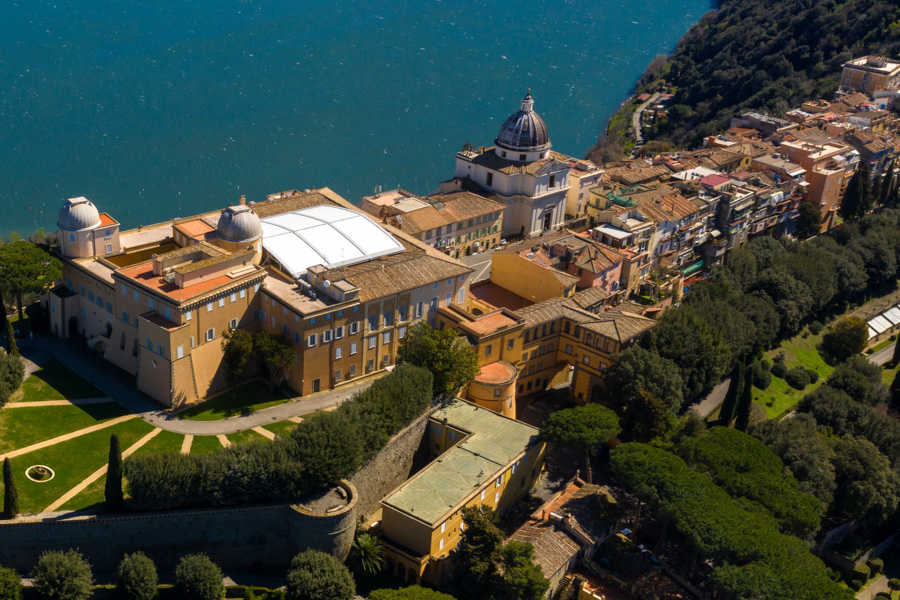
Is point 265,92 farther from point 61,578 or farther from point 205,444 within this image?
point 61,578

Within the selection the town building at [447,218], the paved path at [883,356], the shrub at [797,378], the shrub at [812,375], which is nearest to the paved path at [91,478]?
the town building at [447,218]

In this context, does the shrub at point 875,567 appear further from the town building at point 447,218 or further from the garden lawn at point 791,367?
the town building at point 447,218

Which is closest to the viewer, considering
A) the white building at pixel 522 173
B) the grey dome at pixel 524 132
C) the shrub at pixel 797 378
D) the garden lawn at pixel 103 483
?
the garden lawn at pixel 103 483

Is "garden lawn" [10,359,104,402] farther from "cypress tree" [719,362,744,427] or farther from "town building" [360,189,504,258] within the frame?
"cypress tree" [719,362,744,427]

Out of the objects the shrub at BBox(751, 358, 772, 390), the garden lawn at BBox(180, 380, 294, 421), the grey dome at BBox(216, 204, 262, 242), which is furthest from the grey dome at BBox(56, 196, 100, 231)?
the shrub at BBox(751, 358, 772, 390)

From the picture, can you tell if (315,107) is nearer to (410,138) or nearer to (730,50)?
(410,138)

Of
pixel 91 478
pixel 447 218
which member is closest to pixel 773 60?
pixel 447 218
